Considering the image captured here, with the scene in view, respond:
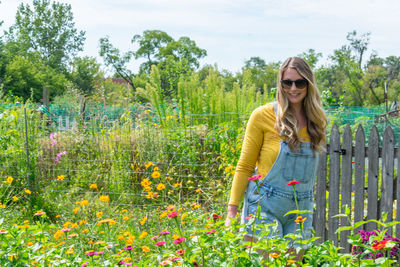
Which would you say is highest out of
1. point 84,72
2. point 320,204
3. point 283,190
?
point 84,72

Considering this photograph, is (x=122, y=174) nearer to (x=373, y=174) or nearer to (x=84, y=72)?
(x=373, y=174)

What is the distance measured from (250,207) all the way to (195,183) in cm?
211

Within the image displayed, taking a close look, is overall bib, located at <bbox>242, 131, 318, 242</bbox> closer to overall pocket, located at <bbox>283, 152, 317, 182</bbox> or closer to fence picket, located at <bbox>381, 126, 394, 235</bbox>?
overall pocket, located at <bbox>283, 152, 317, 182</bbox>

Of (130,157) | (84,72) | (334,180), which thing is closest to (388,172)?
(334,180)

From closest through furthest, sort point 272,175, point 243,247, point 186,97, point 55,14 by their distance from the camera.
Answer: point 243,247 → point 272,175 → point 186,97 → point 55,14

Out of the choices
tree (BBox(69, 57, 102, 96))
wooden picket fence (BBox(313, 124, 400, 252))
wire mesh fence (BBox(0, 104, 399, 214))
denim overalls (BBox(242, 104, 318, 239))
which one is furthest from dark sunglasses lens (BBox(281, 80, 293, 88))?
tree (BBox(69, 57, 102, 96))

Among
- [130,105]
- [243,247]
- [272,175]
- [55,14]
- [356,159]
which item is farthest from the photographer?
[55,14]

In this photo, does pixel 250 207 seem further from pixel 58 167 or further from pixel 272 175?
pixel 58 167

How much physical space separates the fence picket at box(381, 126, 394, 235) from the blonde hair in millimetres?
1590

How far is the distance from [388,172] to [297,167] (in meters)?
1.94

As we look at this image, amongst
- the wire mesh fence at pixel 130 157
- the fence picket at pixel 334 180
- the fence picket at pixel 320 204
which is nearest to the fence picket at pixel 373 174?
the fence picket at pixel 334 180

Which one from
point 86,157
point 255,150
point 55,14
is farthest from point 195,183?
point 55,14

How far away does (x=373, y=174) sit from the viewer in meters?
3.54

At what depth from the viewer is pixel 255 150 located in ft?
6.82
